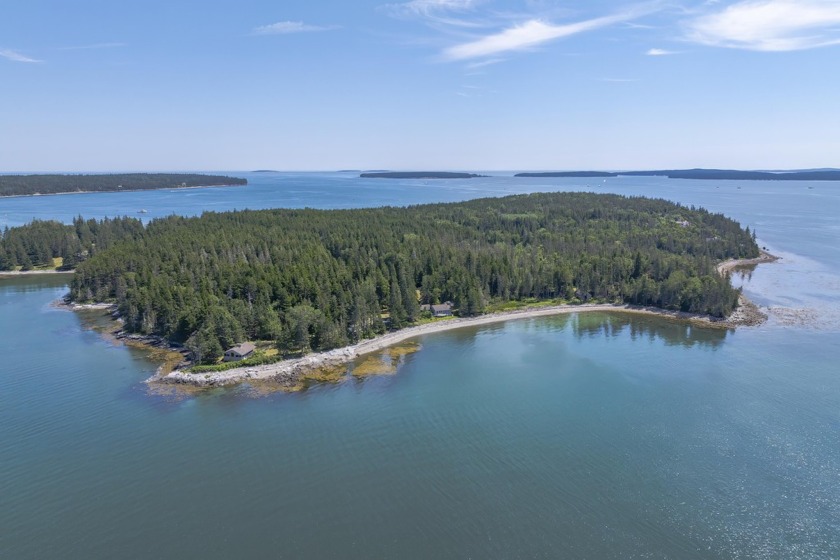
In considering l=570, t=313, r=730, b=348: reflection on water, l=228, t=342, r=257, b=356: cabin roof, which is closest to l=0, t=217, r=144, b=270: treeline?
l=228, t=342, r=257, b=356: cabin roof

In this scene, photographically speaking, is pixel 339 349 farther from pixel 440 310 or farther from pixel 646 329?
pixel 646 329

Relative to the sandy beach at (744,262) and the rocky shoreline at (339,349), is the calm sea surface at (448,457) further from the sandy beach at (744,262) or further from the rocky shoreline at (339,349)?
the sandy beach at (744,262)

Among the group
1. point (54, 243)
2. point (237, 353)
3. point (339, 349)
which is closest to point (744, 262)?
point (339, 349)

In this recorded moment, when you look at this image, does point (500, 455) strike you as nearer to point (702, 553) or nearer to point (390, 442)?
point (390, 442)

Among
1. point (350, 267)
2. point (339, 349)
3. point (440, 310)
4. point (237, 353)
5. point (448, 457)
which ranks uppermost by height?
point (350, 267)

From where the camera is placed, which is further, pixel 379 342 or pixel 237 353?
pixel 379 342

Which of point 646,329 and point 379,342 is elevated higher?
point 379,342
